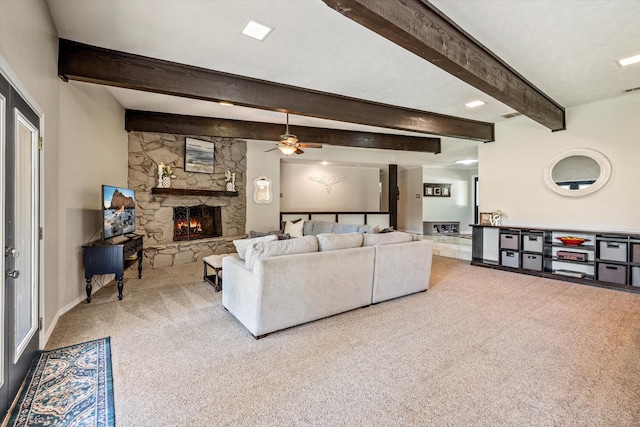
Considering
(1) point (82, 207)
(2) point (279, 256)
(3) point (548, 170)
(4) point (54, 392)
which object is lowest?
(4) point (54, 392)

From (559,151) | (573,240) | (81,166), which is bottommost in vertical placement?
(573,240)

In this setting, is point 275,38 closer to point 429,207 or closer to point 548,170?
point 548,170

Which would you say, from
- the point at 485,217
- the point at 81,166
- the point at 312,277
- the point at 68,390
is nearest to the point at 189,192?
the point at 81,166

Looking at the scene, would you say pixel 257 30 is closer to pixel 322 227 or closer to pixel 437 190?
pixel 322 227

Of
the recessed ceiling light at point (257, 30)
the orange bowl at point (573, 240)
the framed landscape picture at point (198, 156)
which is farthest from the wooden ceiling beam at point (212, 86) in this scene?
the orange bowl at point (573, 240)

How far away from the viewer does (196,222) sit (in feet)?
19.9

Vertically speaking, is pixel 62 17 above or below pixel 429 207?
above

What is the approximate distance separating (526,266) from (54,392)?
6.21 meters

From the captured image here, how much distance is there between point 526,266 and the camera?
16.4ft

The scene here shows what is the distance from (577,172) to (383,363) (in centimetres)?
499

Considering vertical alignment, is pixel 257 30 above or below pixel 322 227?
above

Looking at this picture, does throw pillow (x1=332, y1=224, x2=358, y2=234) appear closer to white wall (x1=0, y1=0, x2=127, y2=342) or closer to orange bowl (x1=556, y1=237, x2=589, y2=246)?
orange bowl (x1=556, y1=237, x2=589, y2=246)

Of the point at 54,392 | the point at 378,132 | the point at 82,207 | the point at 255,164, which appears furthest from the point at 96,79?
the point at 378,132

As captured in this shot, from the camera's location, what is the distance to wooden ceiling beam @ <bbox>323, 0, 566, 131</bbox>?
184cm
